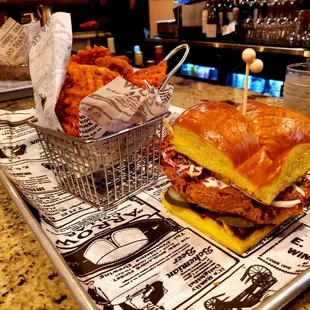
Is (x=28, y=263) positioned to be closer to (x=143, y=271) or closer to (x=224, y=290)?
(x=143, y=271)

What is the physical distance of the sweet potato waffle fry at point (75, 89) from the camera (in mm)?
942

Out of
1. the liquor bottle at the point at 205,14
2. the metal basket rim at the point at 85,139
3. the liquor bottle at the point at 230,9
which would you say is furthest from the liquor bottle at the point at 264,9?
the metal basket rim at the point at 85,139

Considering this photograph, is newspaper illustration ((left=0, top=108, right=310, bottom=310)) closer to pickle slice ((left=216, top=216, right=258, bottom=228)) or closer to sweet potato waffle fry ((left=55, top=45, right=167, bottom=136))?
pickle slice ((left=216, top=216, right=258, bottom=228))

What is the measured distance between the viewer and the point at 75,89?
0.96 meters

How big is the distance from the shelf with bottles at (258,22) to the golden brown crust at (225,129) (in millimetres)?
2699

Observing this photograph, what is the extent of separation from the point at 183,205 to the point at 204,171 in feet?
0.37

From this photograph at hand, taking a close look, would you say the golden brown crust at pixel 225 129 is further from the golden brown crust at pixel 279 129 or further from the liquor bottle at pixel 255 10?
the liquor bottle at pixel 255 10

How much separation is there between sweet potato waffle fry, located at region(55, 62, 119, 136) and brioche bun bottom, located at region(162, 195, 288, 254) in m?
0.40

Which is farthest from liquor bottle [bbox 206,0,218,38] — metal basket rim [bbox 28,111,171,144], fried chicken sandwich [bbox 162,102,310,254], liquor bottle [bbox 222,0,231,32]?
fried chicken sandwich [bbox 162,102,310,254]

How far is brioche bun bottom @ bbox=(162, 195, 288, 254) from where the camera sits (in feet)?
2.54

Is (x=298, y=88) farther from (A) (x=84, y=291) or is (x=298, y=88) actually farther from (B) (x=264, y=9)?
(B) (x=264, y=9)

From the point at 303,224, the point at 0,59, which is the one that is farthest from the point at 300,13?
the point at 303,224

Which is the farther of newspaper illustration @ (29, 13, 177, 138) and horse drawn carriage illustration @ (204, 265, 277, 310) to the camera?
newspaper illustration @ (29, 13, 177, 138)

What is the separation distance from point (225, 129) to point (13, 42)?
173cm
